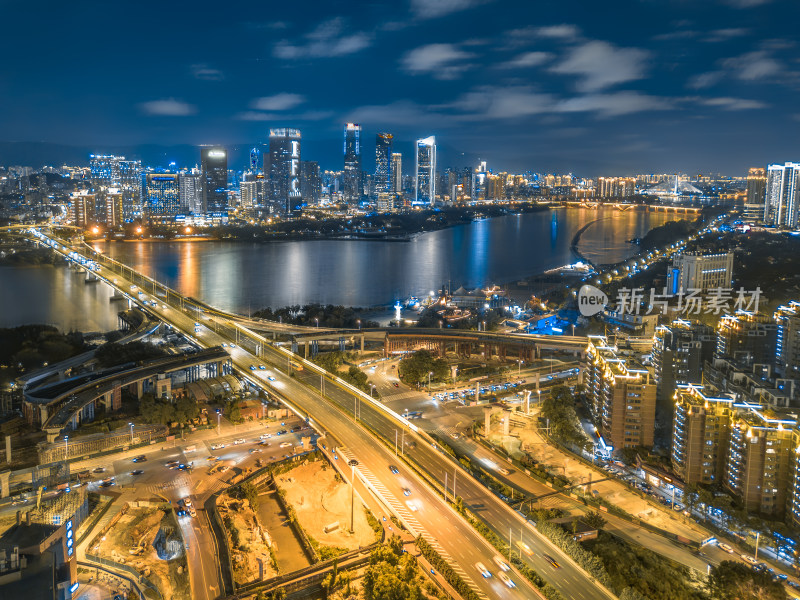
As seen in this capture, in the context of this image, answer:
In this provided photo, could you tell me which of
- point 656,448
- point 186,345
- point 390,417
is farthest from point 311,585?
point 186,345

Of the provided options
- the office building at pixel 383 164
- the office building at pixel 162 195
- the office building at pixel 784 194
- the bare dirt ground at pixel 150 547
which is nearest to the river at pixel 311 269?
→ the office building at pixel 784 194

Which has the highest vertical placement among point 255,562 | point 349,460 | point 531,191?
point 531,191

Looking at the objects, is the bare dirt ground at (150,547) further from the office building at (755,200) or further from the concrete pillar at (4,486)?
the office building at (755,200)

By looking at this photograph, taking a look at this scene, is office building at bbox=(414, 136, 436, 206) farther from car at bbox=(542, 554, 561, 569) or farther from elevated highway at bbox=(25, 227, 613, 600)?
car at bbox=(542, 554, 561, 569)

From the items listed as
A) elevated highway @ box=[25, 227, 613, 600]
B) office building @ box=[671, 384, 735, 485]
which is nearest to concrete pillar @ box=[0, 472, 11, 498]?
elevated highway @ box=[25, 227, 613, 600]

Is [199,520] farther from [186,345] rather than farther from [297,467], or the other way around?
[186,345]
